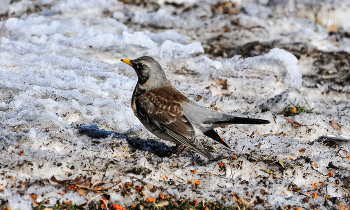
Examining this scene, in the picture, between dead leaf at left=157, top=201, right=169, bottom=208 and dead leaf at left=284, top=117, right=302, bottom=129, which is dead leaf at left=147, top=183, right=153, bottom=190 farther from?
dead leaf at left=284, top=117, right=302, bottom=129

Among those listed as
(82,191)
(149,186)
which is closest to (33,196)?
(82,191)

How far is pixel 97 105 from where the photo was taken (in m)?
4.91

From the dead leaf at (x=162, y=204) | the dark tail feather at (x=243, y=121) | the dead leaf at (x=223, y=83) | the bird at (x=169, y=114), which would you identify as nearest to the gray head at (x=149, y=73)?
the bird at (x=169, y=114)

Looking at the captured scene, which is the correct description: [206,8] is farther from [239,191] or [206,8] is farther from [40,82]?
[239,191]

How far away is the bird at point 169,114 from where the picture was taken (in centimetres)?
383

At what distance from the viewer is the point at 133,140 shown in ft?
13.9

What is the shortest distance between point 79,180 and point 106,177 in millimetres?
252

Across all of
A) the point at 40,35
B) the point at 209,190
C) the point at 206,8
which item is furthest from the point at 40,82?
the point at 206,8

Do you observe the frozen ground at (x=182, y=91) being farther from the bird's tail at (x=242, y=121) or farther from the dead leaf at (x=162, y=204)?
the bird's tail at (x=242, y=121)

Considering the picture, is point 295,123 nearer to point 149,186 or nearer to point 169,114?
point 169,114

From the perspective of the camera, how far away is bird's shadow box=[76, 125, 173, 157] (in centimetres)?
415

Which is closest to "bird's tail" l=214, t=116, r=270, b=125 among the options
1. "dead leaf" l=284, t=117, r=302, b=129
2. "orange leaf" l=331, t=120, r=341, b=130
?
"dead leaf" l=284, t=117, r=302, b=129

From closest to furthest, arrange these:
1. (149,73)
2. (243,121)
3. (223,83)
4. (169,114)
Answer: (243,121) < (169,114) < (149,73) < (223,83)

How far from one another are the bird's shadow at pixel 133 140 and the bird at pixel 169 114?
11.0 inches
